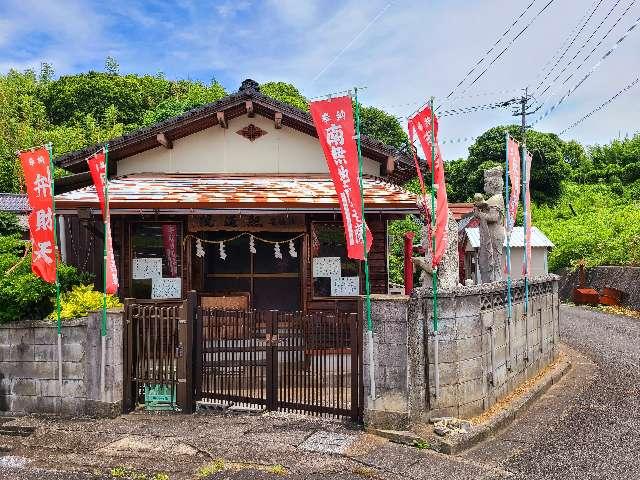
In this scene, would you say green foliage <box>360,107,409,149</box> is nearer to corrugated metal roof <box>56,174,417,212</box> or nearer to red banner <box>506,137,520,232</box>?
corrugated metal roof <box>56,174,417,212</box>

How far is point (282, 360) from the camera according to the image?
882 cm

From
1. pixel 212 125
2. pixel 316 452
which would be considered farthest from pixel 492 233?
pixel 212 125

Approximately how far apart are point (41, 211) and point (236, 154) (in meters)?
5.97

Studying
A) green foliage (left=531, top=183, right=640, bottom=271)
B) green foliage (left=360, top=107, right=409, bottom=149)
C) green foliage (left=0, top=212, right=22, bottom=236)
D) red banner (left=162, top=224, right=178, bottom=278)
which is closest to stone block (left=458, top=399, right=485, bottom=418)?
red banner (left=162, top=224, right=178, bottom=278)

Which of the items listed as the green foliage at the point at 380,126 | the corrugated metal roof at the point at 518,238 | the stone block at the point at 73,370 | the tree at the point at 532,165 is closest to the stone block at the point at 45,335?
the stone block at the point at 73,370

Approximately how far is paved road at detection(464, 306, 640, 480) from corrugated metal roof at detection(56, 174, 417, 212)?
4828 mm

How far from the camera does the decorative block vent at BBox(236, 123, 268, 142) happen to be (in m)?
14.3

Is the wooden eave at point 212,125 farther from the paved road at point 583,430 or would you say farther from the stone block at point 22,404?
the paved road at point 583,430

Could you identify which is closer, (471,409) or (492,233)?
(471,409)

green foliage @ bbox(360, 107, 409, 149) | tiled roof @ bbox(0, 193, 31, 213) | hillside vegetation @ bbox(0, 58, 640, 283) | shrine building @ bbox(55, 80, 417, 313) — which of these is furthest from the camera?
green foliage @ bbox(360, 107, 409, 149)

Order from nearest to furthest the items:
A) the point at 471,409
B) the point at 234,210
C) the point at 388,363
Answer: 1. the point at 388,363
2. the point at 471,409
3. the point at 234,210

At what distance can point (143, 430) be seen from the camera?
323 inches

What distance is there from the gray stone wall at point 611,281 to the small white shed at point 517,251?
273 centimetres

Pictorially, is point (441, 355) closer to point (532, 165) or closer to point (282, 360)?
point (282, 360)
